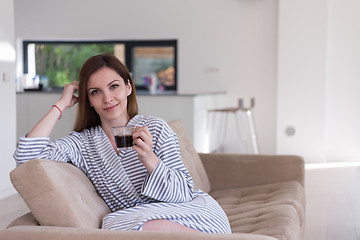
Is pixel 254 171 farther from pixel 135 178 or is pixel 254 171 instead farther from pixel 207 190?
pixel 135 178

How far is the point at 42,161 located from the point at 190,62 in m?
6.46

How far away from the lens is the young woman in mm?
1915

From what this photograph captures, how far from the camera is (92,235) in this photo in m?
1.65

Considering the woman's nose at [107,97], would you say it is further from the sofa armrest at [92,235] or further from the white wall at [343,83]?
the white wall at [343,83]

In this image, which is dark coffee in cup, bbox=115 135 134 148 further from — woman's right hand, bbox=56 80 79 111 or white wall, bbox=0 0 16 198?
white wall, bbox=0 0 16 198

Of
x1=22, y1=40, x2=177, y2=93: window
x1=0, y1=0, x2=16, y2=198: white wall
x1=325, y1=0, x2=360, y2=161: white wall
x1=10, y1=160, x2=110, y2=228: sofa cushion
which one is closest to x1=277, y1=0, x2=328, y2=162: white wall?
x1=325, y1=0, x2=360, y2=161: white wall

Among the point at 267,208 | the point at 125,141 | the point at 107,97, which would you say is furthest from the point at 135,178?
the point at 267,208

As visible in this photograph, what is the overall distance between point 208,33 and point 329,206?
3978mm

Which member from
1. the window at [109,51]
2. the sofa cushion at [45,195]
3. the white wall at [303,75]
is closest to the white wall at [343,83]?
the white wall at [303,75]

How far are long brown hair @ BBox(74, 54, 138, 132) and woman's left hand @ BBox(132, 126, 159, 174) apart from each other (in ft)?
1.24

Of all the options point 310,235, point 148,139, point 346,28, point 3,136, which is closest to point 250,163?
point 310,235

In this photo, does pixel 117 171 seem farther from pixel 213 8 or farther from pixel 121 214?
pixel 213 8

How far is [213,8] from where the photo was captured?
8055mm

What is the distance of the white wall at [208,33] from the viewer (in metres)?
7.95
